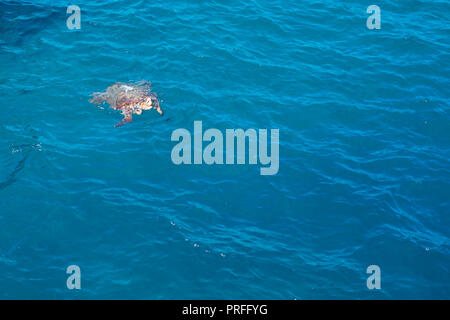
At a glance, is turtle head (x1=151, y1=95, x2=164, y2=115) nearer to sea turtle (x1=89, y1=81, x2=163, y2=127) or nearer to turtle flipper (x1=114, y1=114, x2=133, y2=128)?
sea turtle (x1=89, y1=81, x2=163, y2=127)

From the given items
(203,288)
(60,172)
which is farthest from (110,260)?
(60,172)

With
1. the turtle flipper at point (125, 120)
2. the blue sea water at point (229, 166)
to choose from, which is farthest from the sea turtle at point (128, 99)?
the blue sea water at point (229, 166)

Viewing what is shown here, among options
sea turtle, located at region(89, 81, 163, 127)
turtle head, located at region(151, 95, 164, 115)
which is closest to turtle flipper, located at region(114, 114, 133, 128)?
sea turtle, located at region(89, 81, 163, 127)

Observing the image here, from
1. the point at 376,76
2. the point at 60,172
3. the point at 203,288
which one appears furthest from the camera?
the point at 376,76
